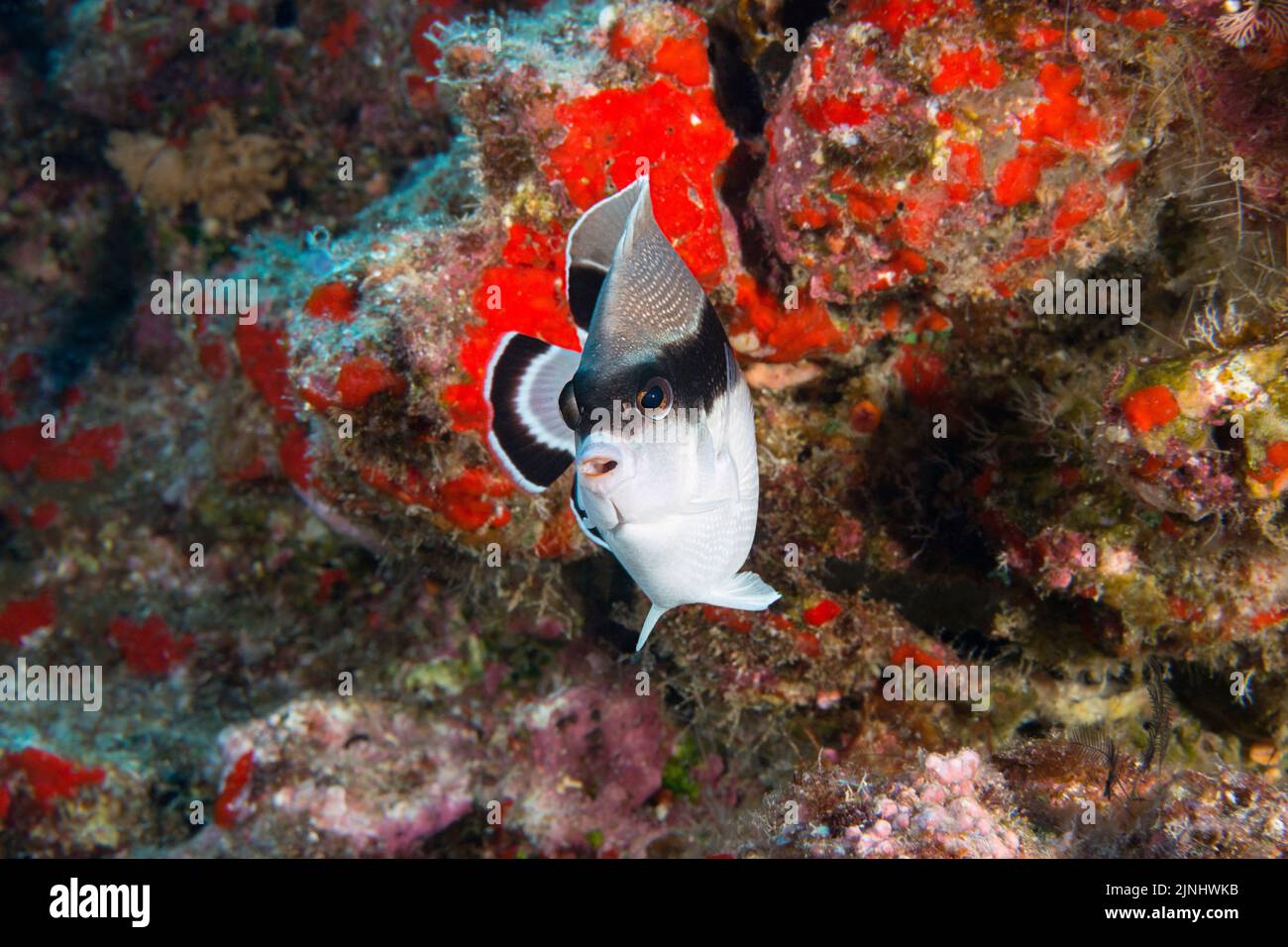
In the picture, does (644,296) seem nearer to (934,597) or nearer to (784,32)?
(784,32)

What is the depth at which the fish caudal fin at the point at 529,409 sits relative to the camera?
1.94 metres

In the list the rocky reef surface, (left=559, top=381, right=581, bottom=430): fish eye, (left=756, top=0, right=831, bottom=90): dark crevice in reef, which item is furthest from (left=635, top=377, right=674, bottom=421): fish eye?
(left=756, top=0, right=831, bottom=90): dark crevice in reef

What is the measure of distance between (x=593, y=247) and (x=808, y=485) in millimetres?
2610

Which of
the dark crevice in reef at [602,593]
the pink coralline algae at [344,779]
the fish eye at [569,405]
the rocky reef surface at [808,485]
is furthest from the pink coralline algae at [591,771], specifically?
the fish eye at [569,405]

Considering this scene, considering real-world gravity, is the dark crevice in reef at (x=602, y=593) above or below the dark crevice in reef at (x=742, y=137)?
below

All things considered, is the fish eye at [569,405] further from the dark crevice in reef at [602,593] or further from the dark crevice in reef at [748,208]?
the dark crevice in reef at [602,593]

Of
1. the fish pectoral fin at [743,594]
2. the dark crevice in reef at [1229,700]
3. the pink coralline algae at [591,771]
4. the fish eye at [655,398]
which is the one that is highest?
the fish eye at [655,398]

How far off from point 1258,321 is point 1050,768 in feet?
6.86

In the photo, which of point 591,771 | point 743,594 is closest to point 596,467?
point 743,594

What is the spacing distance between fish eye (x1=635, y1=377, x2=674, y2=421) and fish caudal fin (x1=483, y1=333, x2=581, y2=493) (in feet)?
1.37

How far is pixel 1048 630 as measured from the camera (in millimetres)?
3809

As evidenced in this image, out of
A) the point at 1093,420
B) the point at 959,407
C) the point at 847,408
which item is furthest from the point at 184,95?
the point at 1093,420

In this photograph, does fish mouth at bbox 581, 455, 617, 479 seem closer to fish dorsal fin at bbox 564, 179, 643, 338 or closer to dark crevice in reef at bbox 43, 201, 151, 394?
fish dorsal fin at bbox 564, 179, 643, 338

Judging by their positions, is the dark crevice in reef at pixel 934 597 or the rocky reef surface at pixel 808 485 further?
the dark crevice in reef at pixel 934 597
